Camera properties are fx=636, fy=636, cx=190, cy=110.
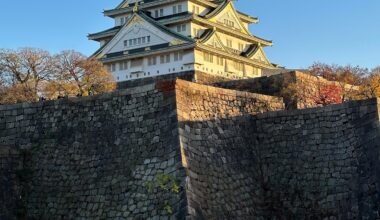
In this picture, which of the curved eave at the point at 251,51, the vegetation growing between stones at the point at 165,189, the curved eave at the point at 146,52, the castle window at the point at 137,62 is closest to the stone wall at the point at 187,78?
the castle window at the point at 137,62

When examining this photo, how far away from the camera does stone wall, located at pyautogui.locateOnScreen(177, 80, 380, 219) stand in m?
12.3

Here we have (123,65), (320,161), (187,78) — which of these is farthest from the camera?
(123,65)

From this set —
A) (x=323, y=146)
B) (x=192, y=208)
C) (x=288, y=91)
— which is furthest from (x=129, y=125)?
(x=288, y=91)

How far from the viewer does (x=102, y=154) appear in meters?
13.2

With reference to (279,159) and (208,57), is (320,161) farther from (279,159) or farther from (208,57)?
(208,57)

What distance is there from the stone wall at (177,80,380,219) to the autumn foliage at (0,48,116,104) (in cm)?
1474

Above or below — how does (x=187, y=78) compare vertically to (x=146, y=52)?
below

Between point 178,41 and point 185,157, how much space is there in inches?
1416

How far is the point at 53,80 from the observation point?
28828mm

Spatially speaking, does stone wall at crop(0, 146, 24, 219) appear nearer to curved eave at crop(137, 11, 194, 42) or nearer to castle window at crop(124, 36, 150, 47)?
curved eave at crop(137, 11, 194, 42)

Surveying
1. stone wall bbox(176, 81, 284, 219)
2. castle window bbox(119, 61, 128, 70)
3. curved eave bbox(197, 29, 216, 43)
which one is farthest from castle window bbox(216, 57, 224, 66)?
stone wall bbox(176, 81, 284, 219)

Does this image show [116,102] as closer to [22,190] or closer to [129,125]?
[129,125]

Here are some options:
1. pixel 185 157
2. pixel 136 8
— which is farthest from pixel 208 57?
pixel 185 157

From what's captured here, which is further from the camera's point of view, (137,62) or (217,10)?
(217,10)
